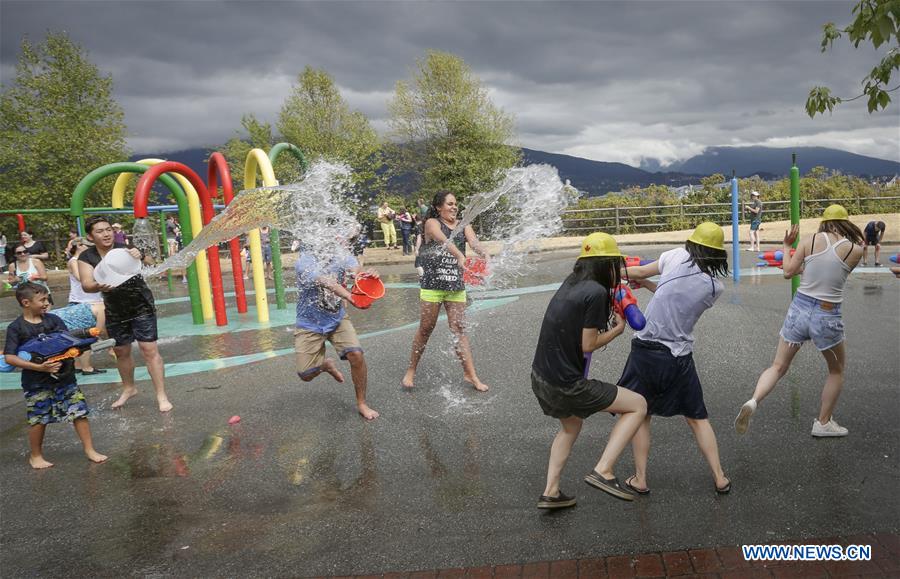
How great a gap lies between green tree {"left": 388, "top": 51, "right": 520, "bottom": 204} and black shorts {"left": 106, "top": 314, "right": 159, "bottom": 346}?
26027 millimetres

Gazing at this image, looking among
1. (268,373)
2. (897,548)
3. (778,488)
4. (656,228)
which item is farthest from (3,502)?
(656,228)

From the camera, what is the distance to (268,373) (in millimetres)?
6812

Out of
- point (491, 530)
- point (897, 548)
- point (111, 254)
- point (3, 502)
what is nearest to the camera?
point (897, 548)

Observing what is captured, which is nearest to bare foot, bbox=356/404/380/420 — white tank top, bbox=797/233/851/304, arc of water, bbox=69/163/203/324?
white tank top, bbox=797/233/851/304

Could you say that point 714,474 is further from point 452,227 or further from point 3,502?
point 3,502

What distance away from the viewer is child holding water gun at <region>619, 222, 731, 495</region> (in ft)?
12.1

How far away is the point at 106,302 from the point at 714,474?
16.7ft

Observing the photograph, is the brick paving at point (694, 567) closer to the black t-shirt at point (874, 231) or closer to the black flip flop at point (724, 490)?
the black flip flop at point (724, 490)

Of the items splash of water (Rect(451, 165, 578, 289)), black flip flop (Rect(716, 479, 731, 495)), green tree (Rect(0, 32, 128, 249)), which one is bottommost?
black flip flop (Rect(716, 479, 731, 495))

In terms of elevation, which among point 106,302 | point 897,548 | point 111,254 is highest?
point 111,254

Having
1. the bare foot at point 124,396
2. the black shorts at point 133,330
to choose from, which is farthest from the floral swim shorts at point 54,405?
the bare foot at point 124,396

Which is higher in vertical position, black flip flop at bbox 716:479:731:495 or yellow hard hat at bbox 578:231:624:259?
yellow hard hat at bbox 578:231:624:259

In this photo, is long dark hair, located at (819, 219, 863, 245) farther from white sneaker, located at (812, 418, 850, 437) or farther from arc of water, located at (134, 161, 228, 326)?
arc of water, located at (134, 161, 228, 326)

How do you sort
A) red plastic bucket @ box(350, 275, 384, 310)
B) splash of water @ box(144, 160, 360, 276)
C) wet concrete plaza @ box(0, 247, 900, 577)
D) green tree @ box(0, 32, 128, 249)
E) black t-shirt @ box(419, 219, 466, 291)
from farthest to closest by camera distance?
green tree @ box(0, 32, 128, 249) → black t-shirt @ box(419, 219, 466, 291) → splash of water @ box(144, 160, 360, 276) → red plastic bucket @ box(350, 275, 384, 310) → wet concrete plaza @ box(0, 247, 900, 577)
